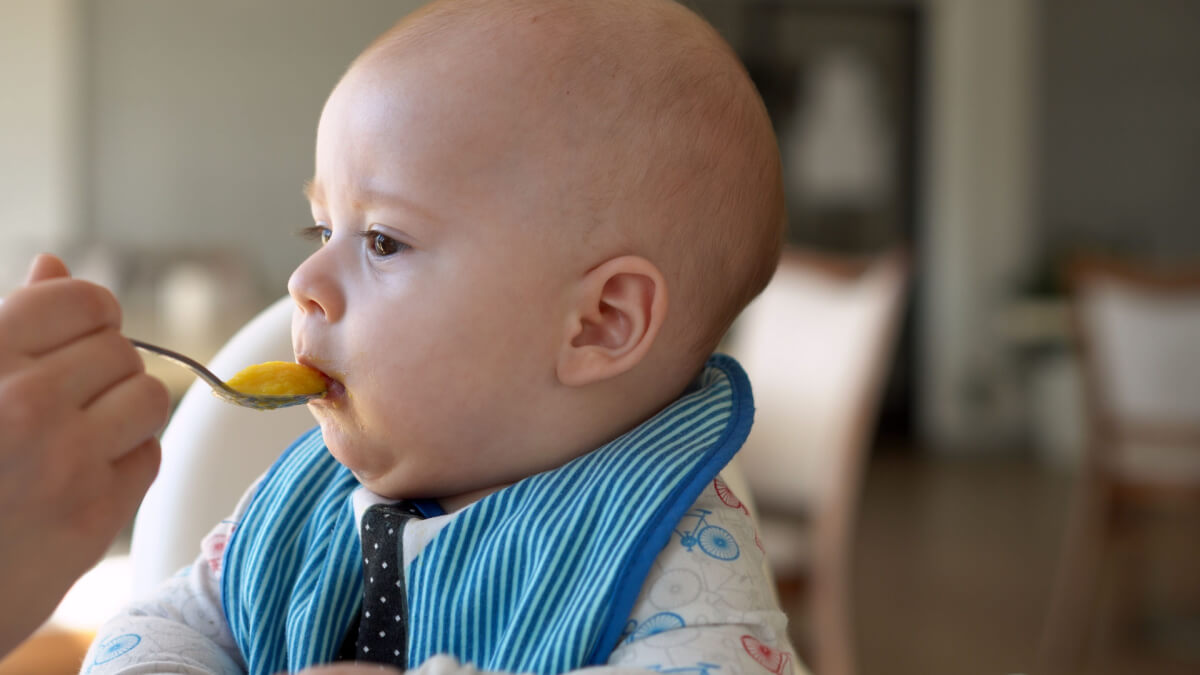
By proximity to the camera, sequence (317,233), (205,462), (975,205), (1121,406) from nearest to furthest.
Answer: (317,233), (205,462), (1121,406), (975,205)

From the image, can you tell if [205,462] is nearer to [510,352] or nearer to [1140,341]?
[510,352]

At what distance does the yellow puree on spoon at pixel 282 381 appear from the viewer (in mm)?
600

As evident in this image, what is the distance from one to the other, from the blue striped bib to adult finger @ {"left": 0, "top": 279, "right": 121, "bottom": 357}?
214 mm

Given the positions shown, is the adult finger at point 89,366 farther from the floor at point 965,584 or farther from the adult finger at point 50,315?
the floor at point 965,584

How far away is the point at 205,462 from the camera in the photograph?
2.67 feet

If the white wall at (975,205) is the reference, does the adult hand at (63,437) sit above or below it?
above

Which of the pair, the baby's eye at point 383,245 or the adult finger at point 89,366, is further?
the baby's eye at point 383,245

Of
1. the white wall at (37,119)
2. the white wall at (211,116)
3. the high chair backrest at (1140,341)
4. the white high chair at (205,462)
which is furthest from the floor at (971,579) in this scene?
the white wall at (37,119)

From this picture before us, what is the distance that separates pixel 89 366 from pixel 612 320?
0.92 ft

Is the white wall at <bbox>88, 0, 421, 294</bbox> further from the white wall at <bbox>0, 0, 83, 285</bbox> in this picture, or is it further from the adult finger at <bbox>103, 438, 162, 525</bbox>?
the adult finger at <bbox>103, 438, 162, 525</bbox>

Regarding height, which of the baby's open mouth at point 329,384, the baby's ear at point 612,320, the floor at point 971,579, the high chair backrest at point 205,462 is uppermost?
the baby's ear at point 612,320

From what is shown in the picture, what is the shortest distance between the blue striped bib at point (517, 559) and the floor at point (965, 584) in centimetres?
68

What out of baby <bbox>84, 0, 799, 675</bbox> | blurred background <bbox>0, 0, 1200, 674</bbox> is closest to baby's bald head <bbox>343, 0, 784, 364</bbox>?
baby <bbox>84, 0, 799, 675</bbox>

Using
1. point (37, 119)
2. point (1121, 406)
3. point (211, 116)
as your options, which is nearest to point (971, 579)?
point (1121, 406)
